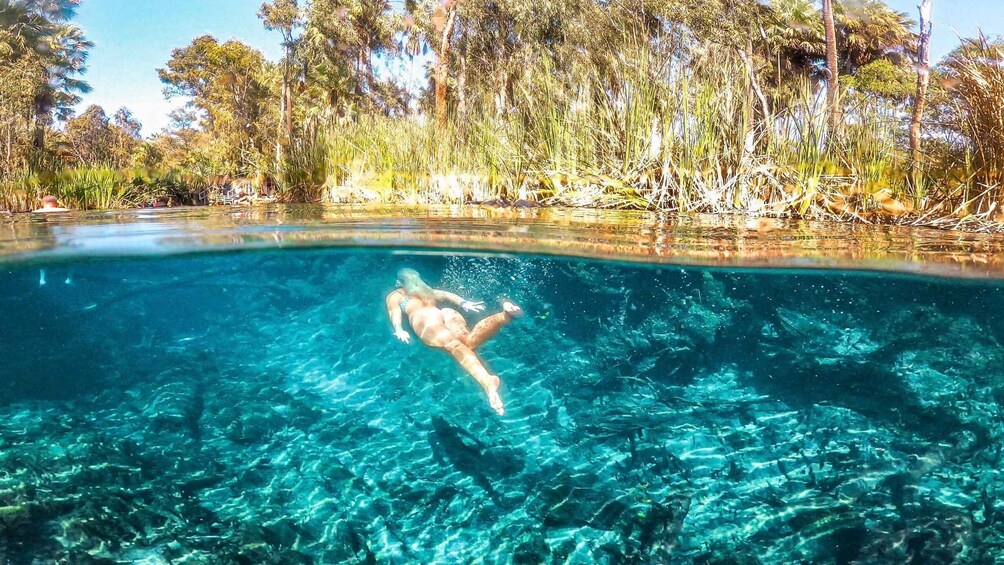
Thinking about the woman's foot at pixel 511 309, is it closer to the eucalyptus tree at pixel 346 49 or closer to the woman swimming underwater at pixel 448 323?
the woman swimming underwater at pixel 448 323

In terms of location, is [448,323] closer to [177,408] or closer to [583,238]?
[583,238]

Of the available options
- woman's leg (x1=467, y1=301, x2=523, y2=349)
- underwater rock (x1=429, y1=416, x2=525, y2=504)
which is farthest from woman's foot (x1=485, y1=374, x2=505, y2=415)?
woman's leg (x1=467, y1=301, x2=523, y2=349)

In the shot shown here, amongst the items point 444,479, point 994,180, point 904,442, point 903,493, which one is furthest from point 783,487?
point 994,180

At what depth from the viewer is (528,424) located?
5305mm

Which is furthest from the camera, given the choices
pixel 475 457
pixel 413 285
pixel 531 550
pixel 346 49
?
pixel 346 49

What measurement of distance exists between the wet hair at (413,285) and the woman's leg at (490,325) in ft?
2.69

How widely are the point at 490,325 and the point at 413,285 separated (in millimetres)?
1154

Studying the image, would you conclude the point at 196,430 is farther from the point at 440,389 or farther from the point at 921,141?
the point at 921,141

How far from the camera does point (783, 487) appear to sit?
15.2ft

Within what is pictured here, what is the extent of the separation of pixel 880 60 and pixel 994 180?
92.3 ft

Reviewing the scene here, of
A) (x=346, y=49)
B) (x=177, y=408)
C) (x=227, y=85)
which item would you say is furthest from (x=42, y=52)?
(x=177, y=408)

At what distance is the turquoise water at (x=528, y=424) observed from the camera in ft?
13.8

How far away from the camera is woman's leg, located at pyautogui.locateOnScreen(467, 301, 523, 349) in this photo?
18.1 ft

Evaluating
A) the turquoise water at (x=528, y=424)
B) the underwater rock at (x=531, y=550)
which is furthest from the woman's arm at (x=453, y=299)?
the underwater rock at (x=531, y=550)
